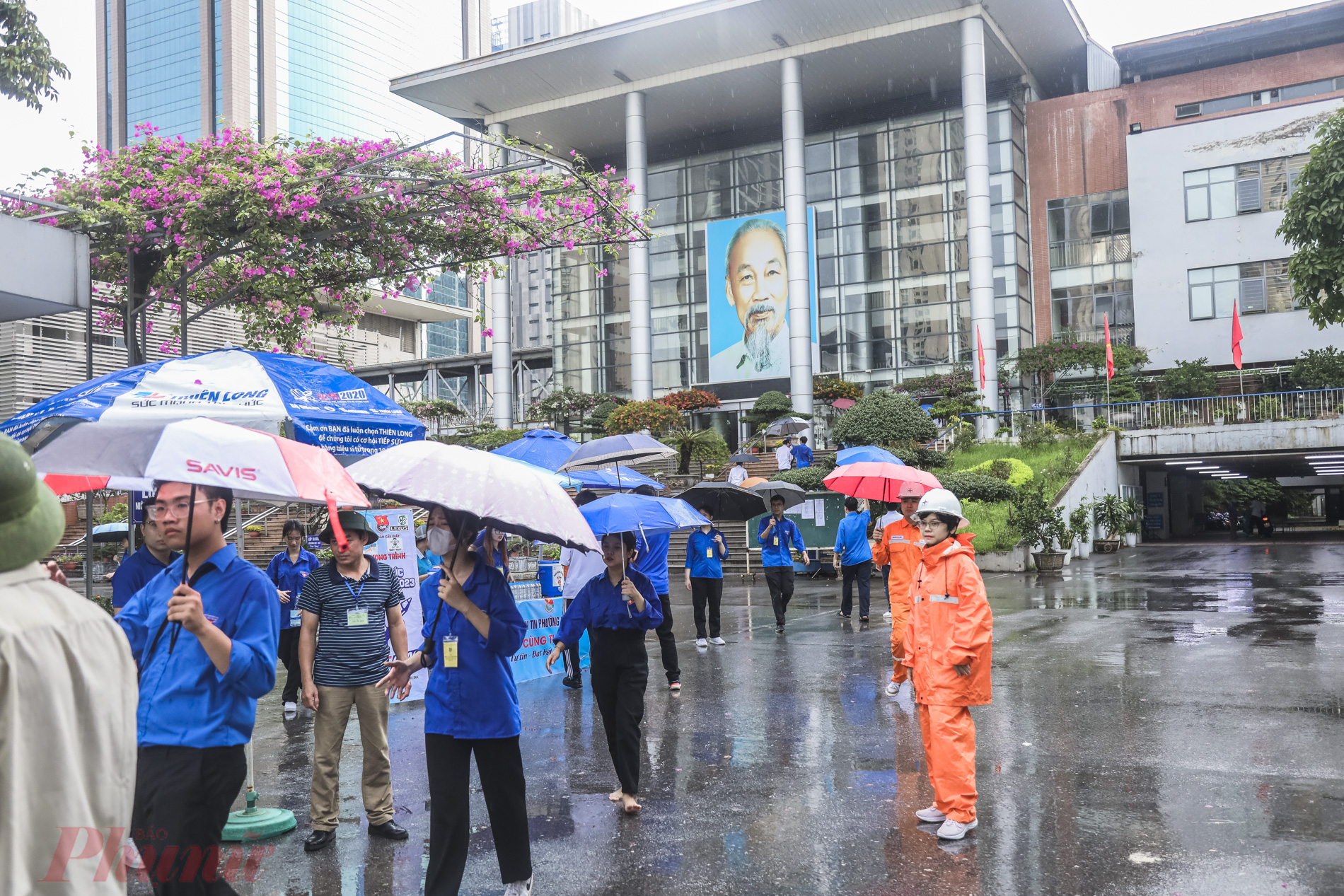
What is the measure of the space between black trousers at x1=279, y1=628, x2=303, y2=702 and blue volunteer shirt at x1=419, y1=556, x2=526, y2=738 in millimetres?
5479

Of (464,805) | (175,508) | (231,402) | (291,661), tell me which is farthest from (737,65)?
(175,508)

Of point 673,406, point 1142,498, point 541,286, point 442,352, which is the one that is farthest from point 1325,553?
point 442,352

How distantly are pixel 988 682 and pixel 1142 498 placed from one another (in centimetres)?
3336

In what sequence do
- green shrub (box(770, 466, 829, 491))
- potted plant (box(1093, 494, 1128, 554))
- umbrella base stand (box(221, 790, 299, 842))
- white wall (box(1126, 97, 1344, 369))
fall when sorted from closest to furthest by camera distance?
umbrella base stand (box(221, 790, 299, 842)) → green shrub (box(770, 466, 829, 491)) → potted plant (box(1093, 494, 1128, 554)) → white wall (box(1126, 97, 1344, 369))

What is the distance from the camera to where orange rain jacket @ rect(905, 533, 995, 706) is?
5.73 metres

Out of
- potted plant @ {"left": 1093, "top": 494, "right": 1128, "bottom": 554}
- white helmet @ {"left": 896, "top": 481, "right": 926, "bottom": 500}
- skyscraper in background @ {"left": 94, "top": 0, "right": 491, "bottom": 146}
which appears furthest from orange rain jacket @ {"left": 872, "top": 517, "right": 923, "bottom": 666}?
skyscraper in background @ {"left": 94, "top": 0, "right": 491, "bottom": 146}

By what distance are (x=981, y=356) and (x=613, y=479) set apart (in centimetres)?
2705

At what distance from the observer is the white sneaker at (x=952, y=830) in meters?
5.53

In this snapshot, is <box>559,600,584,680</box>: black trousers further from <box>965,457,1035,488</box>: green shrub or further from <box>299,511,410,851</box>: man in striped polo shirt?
<box>965,457,1035,488</box>: green shrub

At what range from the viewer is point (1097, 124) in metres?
42.2

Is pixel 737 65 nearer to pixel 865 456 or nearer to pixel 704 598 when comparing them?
pixel 865 456

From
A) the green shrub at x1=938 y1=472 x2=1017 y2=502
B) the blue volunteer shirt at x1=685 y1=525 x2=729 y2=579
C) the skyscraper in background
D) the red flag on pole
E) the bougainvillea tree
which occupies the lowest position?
the blue volunteer shirt at x1=685 y1=525 x2=729 y2=579

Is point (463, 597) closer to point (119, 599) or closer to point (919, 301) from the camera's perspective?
point (119, 599)

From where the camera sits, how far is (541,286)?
103625 mm
